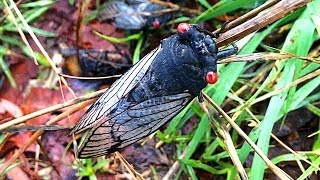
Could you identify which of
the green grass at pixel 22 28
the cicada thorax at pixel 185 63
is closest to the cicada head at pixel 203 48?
the cicada thorax at pixel 185 63

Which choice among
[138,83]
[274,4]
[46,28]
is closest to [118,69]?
[46,28]

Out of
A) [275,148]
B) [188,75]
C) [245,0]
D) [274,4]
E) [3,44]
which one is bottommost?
[275,148]

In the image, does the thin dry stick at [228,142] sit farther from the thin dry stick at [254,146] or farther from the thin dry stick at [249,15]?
the thin dry stick at [249,15]

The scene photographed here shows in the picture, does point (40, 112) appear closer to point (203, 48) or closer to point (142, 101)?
point (142, 101)

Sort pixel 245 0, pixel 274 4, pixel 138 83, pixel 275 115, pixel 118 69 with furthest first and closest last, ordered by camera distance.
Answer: pixel 118 69
pixel 245 0
pixel 275 115
pixel 138 83
pixel 274 4

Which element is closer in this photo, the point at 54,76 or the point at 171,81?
the point at 171,81

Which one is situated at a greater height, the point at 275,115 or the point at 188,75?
the point at 188,75

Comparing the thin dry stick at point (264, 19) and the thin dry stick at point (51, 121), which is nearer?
the thin dry stick at point (264, 19)

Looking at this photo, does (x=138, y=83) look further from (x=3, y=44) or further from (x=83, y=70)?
(x=3, y=44)

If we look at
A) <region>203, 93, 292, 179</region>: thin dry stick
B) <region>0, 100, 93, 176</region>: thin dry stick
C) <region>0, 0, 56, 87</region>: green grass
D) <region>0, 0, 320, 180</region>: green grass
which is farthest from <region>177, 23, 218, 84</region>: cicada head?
<region>0, 0, 56, 87</region>: green grass
